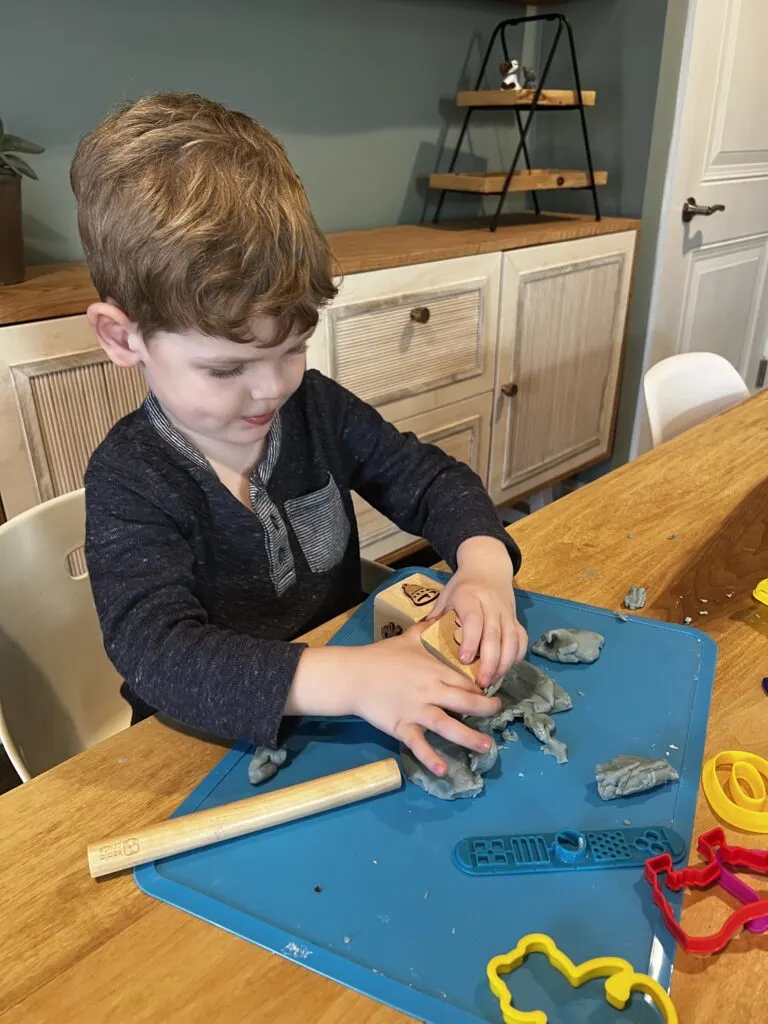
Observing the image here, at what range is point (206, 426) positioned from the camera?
67 cm

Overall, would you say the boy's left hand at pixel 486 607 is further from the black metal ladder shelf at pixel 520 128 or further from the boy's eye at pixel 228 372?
the black metal ladder shelf at pixel 520 128

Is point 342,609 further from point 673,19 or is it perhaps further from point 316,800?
point 673,19

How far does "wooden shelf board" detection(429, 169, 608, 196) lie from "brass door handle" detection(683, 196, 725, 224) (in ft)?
0.94

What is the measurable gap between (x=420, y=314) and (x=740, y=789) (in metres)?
1.28

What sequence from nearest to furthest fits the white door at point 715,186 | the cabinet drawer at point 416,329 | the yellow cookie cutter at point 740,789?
the yellow cookie cutter at point 740,789 → the cabinet drawer at point 416,329 → the white door at point 715,186

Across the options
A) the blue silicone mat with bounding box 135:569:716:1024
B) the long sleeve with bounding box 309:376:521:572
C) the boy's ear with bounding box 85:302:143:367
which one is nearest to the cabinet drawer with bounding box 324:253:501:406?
the long sleeve with bounding box 309:376:521:572

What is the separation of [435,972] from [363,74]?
1.94 meters

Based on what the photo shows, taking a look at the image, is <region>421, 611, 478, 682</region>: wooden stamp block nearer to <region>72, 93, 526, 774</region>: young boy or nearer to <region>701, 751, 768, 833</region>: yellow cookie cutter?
<region>72, 93, 526, 774</region>: young boy

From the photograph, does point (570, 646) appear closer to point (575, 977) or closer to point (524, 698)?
point (524, 698)

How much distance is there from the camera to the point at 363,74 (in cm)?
189

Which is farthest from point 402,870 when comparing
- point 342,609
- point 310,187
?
point 310,187

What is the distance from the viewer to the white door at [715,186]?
2055mm

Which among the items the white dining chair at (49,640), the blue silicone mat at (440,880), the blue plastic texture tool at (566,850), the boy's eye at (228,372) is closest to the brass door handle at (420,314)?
the white dining chair at (49,640)

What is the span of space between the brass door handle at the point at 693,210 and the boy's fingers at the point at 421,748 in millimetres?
2098
